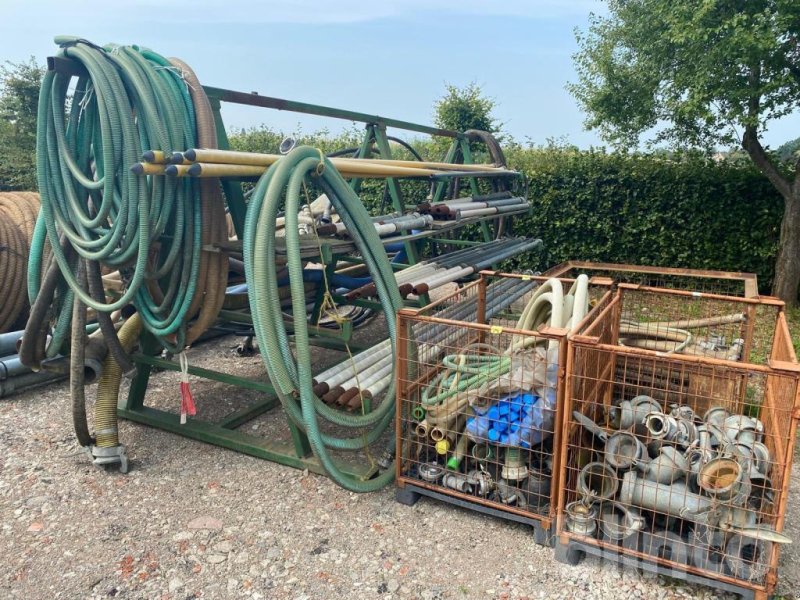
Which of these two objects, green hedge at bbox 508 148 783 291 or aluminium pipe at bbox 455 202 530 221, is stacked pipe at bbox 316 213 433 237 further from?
green hedge at bbox 508 148 783 291

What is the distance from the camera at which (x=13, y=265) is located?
4230mm

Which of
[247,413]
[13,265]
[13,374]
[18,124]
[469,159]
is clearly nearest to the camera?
[247,413]

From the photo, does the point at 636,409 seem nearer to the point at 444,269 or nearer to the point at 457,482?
the point at 457,482

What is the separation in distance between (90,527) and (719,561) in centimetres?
243

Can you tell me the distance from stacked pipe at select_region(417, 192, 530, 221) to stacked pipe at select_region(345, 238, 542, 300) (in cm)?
32

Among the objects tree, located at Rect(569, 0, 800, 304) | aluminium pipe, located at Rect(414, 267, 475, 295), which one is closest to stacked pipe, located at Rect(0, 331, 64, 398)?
aluminium pipe, located at Rect(414, 267, 475, 295)

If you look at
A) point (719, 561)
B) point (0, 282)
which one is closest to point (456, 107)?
point (0, 282)

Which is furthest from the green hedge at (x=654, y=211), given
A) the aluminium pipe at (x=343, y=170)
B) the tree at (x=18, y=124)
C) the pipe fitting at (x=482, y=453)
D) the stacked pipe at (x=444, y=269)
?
the tree at (x=18, y=124)

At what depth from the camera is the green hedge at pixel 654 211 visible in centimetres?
648

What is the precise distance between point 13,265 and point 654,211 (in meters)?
6.37

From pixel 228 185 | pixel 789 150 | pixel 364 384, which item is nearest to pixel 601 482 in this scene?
pixel 364 384

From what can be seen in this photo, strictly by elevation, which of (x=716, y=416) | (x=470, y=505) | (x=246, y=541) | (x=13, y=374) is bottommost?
(x=246, y=541)

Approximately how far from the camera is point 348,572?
2182 millimetres

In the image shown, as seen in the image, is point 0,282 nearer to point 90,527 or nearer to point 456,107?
point 90,527
